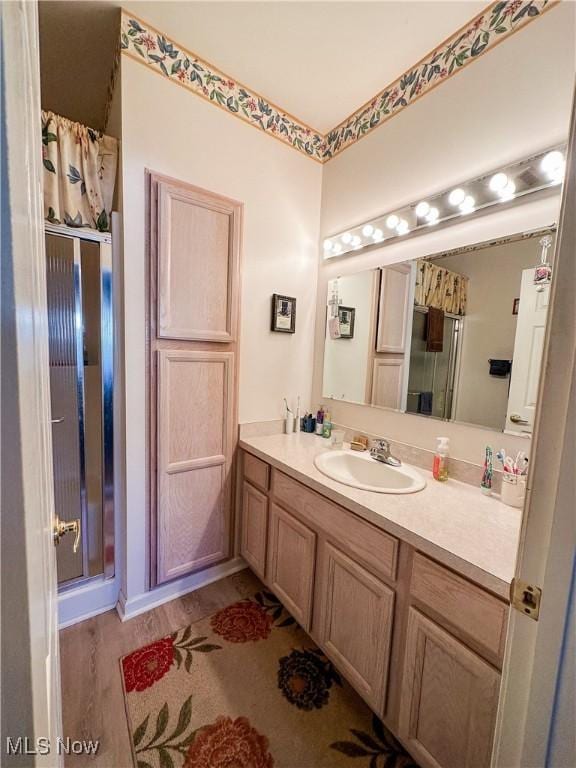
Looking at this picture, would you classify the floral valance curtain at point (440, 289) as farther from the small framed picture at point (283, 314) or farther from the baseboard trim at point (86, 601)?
the baseboard trim at point (86, 601)

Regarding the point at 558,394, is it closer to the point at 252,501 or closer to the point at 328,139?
the point at 252,501

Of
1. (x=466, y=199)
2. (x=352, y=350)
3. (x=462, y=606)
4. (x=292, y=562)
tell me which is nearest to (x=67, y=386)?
(x=292, y=562)

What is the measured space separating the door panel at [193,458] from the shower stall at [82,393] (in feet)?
0.90

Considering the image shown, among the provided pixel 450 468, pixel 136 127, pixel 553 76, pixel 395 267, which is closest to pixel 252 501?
pixel 450 468

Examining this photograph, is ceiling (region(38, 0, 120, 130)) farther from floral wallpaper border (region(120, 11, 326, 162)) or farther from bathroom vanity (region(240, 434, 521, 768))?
bathroom vanity (region(240, 434, 521, 768))

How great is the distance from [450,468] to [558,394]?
3.48 ft

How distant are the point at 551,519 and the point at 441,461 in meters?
0.96

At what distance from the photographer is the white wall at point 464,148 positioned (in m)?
1.12

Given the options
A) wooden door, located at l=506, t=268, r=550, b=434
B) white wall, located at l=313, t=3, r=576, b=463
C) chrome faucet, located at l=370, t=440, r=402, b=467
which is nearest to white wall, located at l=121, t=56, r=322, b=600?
white wall, located at l=313, t=3, r=576, b=463

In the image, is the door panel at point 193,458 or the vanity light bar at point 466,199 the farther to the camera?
the door panel at point 193,458

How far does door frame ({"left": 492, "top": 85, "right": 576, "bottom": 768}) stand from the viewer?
17.0 inches

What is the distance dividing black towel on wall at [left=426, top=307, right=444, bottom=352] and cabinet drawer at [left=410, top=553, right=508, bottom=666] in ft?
3.05

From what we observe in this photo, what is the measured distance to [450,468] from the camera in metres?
1.39

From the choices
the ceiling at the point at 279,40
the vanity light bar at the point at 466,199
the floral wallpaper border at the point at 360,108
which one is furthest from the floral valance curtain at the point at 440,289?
the ceiling at the point at 279,40
